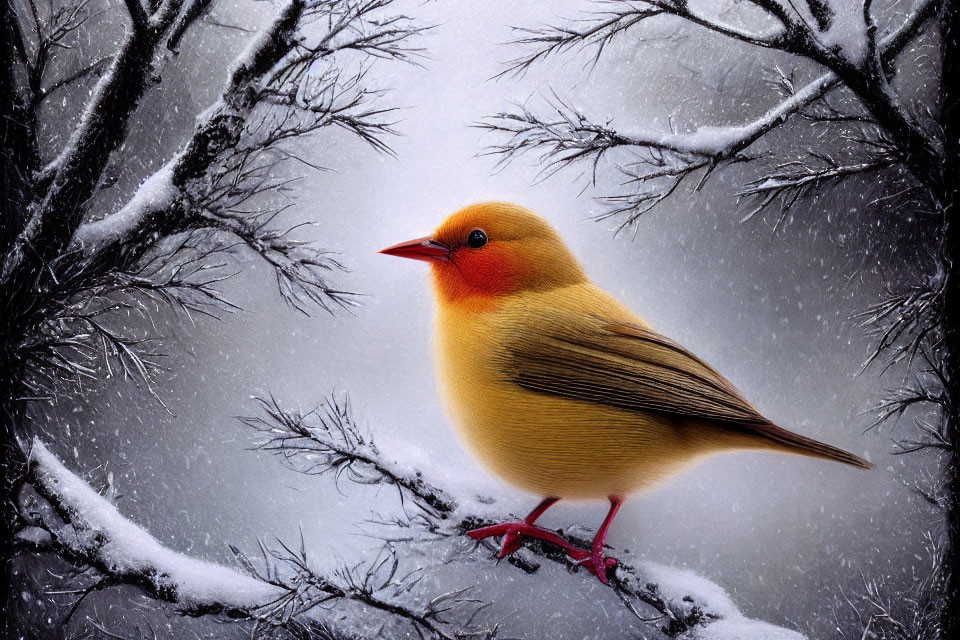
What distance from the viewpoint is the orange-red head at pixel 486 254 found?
131cm

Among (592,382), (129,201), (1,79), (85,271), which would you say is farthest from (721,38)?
(1,79)

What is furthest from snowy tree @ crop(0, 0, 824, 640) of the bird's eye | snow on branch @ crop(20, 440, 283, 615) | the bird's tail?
the bird's tail

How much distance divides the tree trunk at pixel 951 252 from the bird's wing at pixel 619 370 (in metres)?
0.41

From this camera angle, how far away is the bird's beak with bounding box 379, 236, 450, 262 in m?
1.32

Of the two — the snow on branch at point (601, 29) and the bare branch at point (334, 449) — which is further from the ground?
the snow on branch at point (601, 29)

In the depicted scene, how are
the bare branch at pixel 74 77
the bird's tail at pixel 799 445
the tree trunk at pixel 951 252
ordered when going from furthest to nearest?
the bare branch at pixel 74 77
the tree trunk at pixel 951 252
the bird's tail at pixel 799 445

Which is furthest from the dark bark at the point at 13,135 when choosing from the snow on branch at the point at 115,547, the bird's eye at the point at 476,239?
the bird's eye at the point at 476,239

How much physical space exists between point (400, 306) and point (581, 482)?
473 millimetres

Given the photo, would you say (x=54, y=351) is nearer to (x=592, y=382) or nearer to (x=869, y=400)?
(x=592, y=382)

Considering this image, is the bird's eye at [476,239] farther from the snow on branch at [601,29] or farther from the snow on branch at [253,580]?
the snow on branch at [253,580]

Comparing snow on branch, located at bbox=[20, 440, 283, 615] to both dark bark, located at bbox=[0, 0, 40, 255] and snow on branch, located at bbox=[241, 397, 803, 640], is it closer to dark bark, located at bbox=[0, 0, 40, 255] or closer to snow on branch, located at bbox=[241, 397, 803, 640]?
snow on branch, located at bbox=[241, 397, 803, 640]

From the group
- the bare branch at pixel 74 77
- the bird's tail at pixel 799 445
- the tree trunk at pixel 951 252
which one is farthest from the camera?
the bare branch at pixel 74 77

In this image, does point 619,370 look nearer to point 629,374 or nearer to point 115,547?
point 629,374

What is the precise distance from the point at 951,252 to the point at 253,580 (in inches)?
58.1
